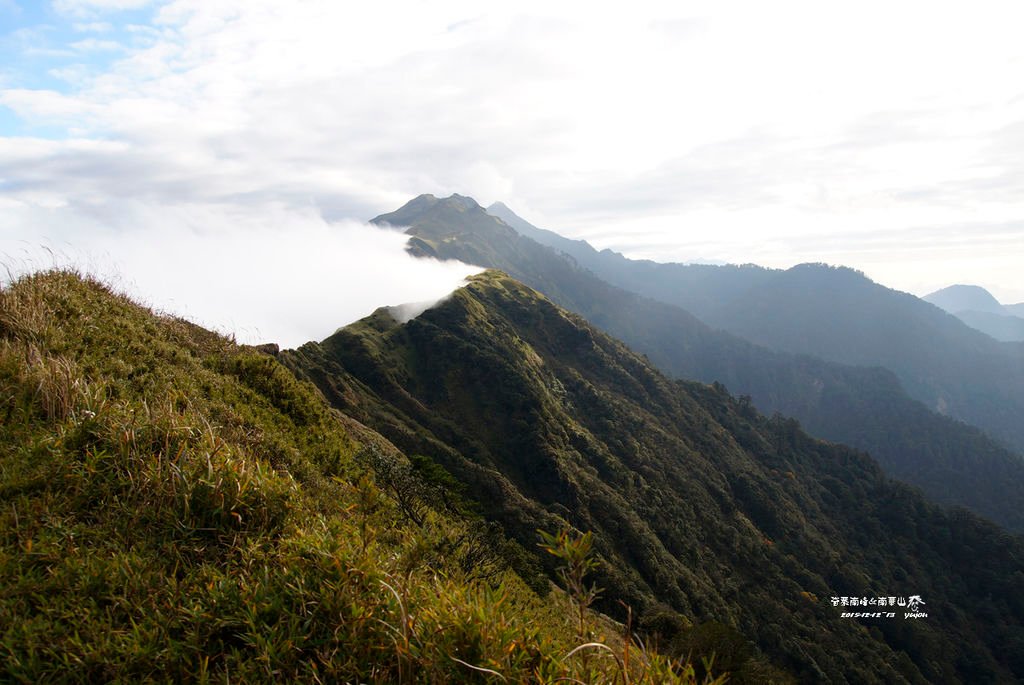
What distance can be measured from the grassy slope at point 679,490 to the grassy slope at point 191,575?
58.9 metres

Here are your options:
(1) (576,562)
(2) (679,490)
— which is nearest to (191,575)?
(1) (576,562)

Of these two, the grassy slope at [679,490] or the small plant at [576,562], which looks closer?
the small plant at [576,562]

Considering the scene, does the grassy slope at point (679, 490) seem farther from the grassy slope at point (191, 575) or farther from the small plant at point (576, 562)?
the small plant at point (576, 562)

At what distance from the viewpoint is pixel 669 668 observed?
12.0 feet

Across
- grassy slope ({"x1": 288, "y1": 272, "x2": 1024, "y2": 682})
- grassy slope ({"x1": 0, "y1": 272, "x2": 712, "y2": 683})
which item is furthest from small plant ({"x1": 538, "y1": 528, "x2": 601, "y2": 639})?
grassy slope ({"x1": 288, "y1": 272, "x2": 1024, "y2": 682})

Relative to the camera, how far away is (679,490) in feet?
412

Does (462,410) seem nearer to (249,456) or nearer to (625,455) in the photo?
(625,455)

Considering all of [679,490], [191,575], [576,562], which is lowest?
[679,490]

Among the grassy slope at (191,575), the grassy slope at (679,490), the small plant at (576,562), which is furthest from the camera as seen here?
the grassy slope at (679,490)

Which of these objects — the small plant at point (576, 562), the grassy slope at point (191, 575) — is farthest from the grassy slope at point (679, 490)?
the small plant at point (576, 562)

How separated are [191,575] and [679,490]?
133 meters

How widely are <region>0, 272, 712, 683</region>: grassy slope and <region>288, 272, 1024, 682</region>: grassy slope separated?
5889 centimetres

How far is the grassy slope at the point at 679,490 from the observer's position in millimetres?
90312

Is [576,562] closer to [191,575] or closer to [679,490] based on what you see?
[191,575]
